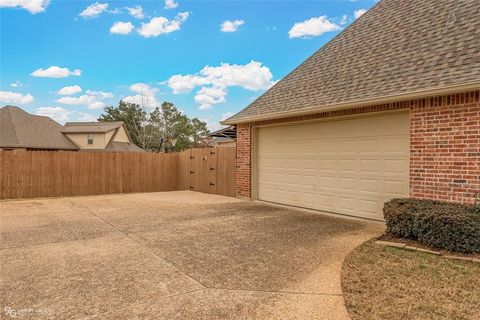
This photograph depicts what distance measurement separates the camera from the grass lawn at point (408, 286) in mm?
2787

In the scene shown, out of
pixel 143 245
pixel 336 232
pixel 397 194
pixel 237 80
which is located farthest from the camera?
pixel 237 80

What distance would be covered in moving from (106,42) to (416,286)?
16009mm

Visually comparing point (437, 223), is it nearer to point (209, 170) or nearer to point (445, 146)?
point (445, 146)

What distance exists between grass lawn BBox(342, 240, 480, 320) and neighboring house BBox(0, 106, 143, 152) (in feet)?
73.6

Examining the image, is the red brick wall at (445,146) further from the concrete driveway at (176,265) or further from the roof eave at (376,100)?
the concrete driveway at (176,265)

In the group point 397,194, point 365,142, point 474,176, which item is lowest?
point 397,194

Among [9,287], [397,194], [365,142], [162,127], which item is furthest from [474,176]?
[162,127]

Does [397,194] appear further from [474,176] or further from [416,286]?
[416,286]

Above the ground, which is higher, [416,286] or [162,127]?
[162,127]

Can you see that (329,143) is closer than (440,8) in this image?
No

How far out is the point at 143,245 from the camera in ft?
16.6

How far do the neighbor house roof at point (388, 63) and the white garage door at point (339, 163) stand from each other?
2.09 ft

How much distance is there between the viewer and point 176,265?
13.4 ft

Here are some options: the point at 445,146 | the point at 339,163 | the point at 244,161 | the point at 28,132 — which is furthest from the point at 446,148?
the point at 28,132
